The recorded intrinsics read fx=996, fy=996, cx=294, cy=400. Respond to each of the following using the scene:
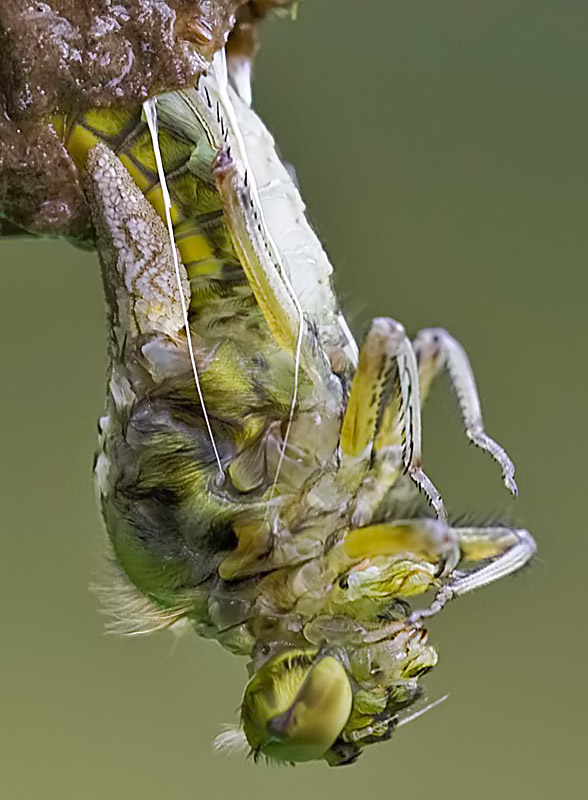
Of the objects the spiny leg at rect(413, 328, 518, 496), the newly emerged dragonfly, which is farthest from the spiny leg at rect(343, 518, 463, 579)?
the spiny leg at rect(413, 328, 518, 496)

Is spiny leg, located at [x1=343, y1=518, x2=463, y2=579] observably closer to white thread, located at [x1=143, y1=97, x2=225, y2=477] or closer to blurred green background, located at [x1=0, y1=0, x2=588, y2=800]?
white thread, located at [x1=143, y1=97, x2=225, y2=477]

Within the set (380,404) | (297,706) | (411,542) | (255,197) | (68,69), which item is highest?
(68,69)

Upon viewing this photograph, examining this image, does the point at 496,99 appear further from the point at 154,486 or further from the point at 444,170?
the point at 154,486

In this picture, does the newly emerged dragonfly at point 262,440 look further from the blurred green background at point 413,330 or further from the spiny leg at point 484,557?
the blurred green background at point 413,330

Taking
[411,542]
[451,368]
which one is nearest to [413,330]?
[451,368]

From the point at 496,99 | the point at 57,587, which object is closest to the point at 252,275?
the point at 57,587

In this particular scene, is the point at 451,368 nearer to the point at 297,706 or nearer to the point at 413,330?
the point at 297,706

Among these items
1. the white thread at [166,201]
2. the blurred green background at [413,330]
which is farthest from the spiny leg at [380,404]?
the blurred green background at [413,330]
